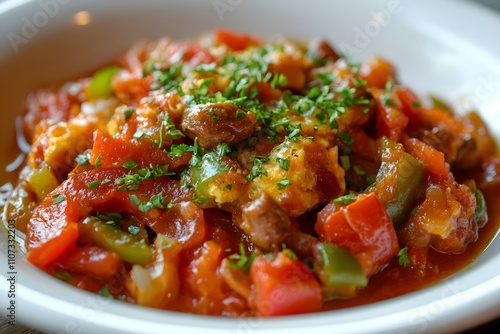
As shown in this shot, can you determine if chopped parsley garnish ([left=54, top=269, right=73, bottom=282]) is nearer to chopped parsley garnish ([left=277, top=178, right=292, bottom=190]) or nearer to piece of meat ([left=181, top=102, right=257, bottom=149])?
piece of meat ([left=181, top=102, right=257, bottom=149])

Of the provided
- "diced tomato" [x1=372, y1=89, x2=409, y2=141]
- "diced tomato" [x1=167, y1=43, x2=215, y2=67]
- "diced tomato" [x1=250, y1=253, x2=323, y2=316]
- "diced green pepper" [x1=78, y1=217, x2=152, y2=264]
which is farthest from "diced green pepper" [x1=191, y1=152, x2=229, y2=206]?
"diced tomato" [x1=167, y1=43, x2=215, y2=67]

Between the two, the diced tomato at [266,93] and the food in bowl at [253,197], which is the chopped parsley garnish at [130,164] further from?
the diced tomato at [266,93]

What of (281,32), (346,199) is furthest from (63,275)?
(281,32)

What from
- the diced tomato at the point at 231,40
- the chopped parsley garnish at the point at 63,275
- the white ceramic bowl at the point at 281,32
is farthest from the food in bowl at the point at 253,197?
the diced tomato at the point at 231,40

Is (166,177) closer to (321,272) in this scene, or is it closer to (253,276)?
(253,276)

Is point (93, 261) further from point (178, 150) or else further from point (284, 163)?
point (284, 163)

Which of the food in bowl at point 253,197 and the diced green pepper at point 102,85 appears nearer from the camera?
the food in bowl at point 253,197
